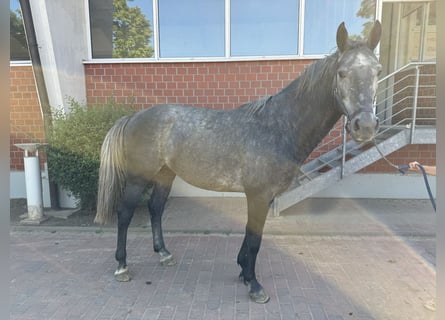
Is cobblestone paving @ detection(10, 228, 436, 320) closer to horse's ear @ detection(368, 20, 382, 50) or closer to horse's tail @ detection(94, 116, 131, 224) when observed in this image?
horse's tail @ detection(94, 116, 131, 224)

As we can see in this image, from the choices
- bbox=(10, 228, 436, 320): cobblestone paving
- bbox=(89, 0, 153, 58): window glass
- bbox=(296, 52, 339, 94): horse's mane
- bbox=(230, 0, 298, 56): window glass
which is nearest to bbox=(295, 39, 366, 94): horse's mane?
bbox=(296, 52, 339, 94): horse's mane

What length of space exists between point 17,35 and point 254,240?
214 inches

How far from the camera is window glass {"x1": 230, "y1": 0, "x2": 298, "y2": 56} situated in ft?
17.3

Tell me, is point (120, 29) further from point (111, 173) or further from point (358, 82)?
point (358, 82)

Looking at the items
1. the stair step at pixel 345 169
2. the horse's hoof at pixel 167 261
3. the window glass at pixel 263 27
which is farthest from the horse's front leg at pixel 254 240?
the window glass at pixel 263 27

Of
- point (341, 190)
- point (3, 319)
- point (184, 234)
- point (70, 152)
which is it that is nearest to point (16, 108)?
point (70, 152)

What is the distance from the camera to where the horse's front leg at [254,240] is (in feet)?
8.23

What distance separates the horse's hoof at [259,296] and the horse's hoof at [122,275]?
4.04 ft

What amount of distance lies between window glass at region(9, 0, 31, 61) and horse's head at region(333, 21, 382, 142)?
5350 millimetres

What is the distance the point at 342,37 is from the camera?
1.99 m

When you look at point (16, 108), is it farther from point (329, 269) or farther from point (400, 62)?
point (400, 62)

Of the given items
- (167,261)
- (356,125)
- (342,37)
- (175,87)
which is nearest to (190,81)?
(175,87)

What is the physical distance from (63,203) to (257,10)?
495 centimetres

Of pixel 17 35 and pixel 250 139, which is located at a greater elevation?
pixel 17 35
